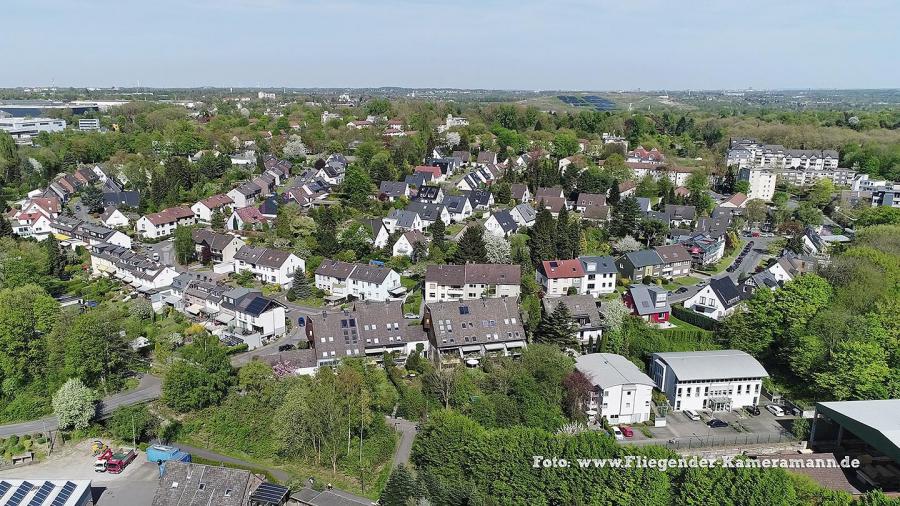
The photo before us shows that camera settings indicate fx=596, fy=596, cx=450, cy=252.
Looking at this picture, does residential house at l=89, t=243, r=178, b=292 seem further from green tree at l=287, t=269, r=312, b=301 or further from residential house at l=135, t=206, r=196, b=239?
green tree at l=287, t=269, r=312, b=301

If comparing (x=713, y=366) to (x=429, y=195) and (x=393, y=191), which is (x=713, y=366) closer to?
(x=429, y=195)

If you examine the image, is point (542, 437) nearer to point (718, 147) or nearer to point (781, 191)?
point (781, 191)

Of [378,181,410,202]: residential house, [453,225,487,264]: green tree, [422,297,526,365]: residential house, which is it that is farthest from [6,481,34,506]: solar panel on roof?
[378,181,410,202]: residential house

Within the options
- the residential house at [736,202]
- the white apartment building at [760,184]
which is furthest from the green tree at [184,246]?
the white apartment building at [760,184]

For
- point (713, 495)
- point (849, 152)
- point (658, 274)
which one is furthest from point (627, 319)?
point (849, 152)

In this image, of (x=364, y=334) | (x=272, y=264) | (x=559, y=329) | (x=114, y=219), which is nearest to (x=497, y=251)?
(x=559, y=329)

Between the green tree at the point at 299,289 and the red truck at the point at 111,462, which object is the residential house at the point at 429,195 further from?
the red truck at the point at 111,462
